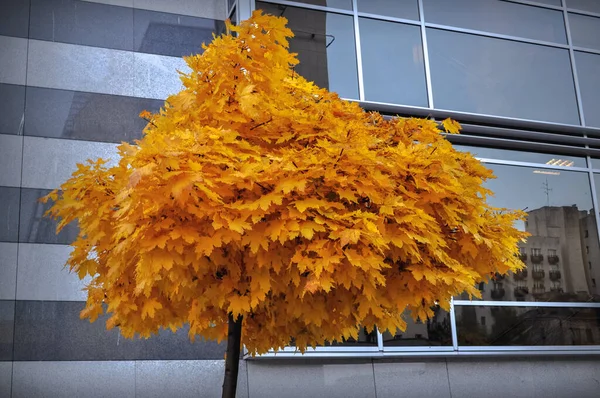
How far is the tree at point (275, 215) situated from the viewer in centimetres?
538

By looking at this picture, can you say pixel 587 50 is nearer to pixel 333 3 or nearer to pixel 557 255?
pixel 557 255

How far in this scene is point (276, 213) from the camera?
5629 mm

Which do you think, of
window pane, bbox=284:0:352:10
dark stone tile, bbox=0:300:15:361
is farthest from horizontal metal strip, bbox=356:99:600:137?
dark stone tile, bbox=0:300:15:361

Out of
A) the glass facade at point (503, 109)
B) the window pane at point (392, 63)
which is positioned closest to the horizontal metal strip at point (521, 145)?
the glass facade at point (503, 109)

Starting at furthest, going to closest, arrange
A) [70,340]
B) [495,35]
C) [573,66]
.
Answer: [573,66], [495,35], [70,340]

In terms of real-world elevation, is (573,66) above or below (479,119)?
above

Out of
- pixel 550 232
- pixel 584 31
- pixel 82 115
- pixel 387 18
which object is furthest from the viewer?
pixel 584 31

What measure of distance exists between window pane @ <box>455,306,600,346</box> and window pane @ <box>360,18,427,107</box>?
3.66 m

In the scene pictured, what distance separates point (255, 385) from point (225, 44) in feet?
19.8

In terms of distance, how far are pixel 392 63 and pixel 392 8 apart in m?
1.07

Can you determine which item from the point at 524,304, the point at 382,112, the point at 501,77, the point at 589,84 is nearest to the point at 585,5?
the point at 589,84

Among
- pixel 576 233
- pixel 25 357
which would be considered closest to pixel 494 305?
pixel 576 233

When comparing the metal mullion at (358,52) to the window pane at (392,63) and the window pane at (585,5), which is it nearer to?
the window pane at (392,63)

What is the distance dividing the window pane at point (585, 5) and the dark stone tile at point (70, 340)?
10.0 meters
